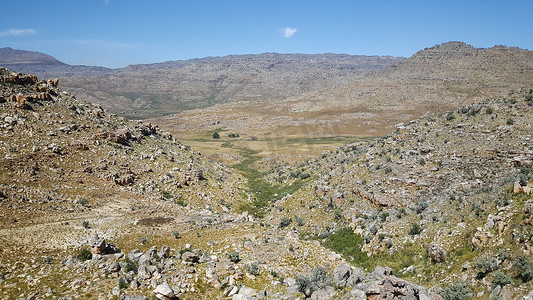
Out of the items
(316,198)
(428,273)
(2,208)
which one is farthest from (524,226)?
(2,208)

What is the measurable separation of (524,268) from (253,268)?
11.0m

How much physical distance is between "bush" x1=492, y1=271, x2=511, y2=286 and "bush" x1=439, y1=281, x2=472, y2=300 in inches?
41.3

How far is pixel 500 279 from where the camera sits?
11.2 meters

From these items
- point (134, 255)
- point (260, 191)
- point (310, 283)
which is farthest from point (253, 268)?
point (260, 191)

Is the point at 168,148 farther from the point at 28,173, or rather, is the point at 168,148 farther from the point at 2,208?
the point at 2,208

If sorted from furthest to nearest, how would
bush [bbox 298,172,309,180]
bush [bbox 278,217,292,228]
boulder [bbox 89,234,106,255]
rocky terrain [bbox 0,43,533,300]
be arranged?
bush [bbox 298,172,309,180]
bush [bbox 278,217,292,228]
boulder [bbox 89,234,106,255]
rocky terrain [bbox 0,43,533,300]

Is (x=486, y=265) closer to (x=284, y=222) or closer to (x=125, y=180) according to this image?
(x=284, y=222)

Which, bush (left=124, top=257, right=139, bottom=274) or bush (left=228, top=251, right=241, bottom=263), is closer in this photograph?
bush (left=124, top=257, right=139, bottom=274)

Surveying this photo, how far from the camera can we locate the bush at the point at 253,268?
14.0m

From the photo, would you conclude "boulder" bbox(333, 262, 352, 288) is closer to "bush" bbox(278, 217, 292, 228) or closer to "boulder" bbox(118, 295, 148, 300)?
"boulder" bbox(118, 295, 148, 300)

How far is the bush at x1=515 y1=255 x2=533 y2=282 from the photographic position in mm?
10492

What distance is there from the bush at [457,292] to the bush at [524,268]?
76.7 inches

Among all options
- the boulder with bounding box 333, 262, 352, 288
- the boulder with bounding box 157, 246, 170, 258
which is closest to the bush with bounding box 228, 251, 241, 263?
the boulder with bounding box 157, 246, 170, 258

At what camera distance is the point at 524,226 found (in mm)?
13172
